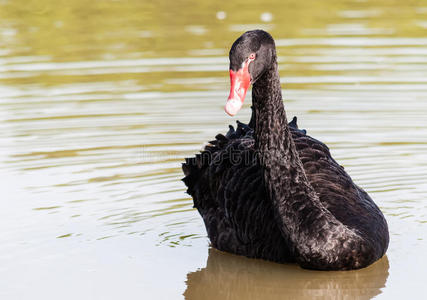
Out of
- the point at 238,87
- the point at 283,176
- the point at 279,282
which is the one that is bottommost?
the point at 279,282

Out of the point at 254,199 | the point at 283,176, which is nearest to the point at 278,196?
the point at 283,176

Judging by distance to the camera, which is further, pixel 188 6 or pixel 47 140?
pixel 188 6

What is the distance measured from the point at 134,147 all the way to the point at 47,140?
3.13ft

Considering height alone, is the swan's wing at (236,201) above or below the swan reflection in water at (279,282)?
above

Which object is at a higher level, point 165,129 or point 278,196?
point 165,129

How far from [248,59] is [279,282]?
1.43 meters

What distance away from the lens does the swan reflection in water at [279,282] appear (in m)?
5.66

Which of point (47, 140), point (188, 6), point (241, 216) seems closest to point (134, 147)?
point (47, 140)

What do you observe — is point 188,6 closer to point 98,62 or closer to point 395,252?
point 98,62

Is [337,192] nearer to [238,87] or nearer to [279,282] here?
[279,282]

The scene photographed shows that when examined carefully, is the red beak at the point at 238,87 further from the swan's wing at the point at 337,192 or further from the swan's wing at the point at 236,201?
the swan's wing at the point at 337,192

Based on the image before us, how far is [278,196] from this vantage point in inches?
233

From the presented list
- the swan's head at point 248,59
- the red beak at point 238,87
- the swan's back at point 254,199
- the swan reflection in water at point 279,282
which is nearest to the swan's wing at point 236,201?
the swan's back at point 254,199

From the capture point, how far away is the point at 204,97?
1094 centimetres
